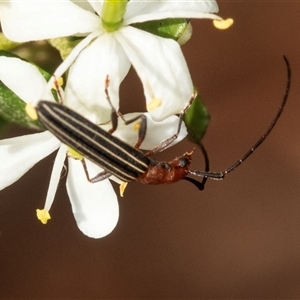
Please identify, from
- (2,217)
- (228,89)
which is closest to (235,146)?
(228,89)

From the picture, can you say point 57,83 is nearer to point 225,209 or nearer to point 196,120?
point 196,120

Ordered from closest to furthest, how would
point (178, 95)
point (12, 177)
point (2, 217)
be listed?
1. point (178, 95)
2. point (12, 177)
3. point (2, 217)

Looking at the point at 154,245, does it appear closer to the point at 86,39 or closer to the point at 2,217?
the point at 2,217

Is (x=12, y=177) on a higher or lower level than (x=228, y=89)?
lower

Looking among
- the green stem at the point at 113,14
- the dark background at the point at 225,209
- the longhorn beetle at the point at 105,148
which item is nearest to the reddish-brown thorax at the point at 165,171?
the longhorn beetle at the point at 105,148

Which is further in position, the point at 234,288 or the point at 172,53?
the point at 234,288

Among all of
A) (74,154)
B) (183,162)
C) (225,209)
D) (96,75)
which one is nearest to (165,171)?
(183,162)

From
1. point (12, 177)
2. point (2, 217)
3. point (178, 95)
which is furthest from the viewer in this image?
point (2, 217)

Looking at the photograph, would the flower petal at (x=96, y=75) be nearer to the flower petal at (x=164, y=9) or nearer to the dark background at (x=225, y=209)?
the flower petal at (x=164, y=9)
